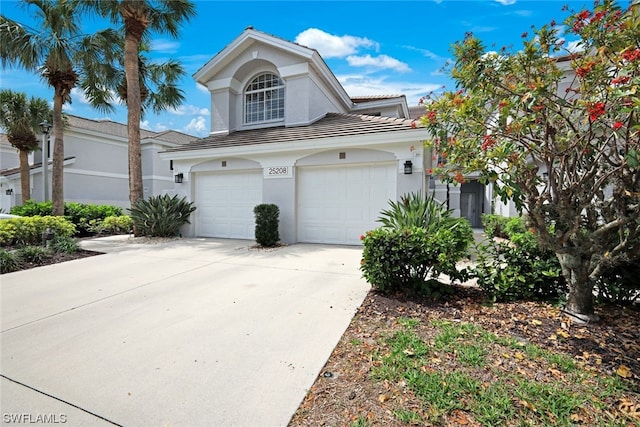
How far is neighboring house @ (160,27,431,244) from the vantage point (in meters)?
8.54

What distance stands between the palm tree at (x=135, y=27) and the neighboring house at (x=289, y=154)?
4.89 ft

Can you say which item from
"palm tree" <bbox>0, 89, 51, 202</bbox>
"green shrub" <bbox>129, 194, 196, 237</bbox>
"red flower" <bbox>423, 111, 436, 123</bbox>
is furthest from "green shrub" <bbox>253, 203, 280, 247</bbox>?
"palm tree" <bbox>0, 89, 51, 202</bbox>

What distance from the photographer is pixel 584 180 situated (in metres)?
3.11

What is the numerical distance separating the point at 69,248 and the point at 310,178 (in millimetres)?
6741

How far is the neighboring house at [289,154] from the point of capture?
8539 mm

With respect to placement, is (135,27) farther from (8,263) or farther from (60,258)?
(8,263)

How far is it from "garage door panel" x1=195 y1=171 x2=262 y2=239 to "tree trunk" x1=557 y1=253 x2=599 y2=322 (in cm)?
842

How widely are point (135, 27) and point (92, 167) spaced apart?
13586 millimetres

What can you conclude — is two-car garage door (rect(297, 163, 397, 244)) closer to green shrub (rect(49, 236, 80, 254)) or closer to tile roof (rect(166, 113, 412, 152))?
tile roof (rect(166, 113, 412, 152))

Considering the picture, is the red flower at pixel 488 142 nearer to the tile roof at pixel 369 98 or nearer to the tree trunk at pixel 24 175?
the tile roof at pixel 369 98

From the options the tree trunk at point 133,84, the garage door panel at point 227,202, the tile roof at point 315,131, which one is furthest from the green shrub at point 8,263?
the tile roof at point 315,131

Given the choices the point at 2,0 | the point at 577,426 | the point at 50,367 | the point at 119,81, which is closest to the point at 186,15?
the point at 119,81

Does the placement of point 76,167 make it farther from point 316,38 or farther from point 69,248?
point 316,38

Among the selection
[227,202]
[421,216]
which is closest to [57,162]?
[227,202]
